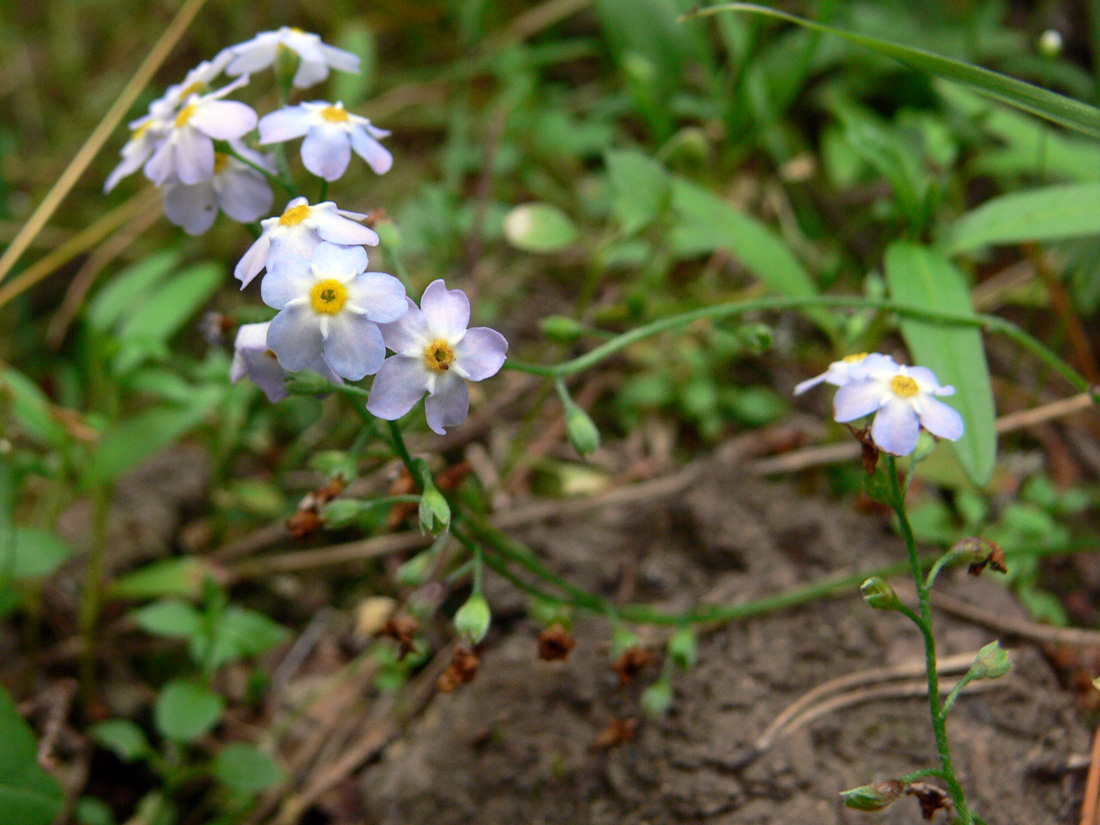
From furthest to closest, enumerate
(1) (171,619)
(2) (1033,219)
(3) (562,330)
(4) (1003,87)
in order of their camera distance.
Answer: (2) (1033,219)
(1) (171,619)
(3) (562,330)
(4) (1003,87)

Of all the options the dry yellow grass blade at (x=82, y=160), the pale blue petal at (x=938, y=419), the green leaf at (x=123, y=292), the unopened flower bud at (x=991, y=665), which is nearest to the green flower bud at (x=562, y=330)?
the pale blue petal at (x=938, y=419)

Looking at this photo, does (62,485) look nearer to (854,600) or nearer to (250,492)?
(250,492)

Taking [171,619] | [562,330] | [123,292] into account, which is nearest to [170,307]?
[123,292]

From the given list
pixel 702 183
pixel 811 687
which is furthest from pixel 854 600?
pixel 702 183

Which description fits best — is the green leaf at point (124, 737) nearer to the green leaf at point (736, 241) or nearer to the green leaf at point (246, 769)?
the green leaf at point (246, 769)

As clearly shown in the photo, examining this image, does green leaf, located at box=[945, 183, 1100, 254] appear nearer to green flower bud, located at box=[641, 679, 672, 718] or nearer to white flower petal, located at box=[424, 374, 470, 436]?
green flower bud, located at box=[641, 679, 672, 718]

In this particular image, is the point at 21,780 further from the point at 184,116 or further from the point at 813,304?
the point at 813,304

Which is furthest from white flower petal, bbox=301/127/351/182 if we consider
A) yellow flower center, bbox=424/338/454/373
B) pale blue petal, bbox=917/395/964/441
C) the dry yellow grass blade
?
the dry yellow grass blade
